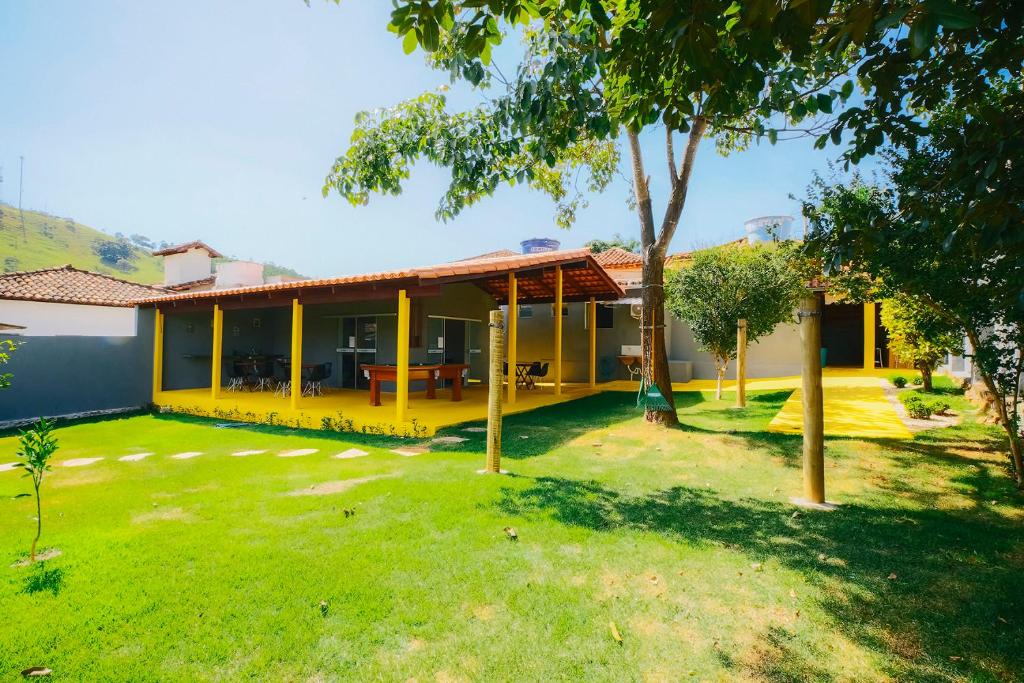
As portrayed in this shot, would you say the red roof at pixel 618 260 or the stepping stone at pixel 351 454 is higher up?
the red roof at pixel 618 260

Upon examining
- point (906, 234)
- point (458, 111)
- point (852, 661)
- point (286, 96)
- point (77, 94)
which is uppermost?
point (77, 94)

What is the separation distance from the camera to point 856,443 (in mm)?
7168

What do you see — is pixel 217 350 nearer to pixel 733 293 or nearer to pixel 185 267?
pixel 733 293

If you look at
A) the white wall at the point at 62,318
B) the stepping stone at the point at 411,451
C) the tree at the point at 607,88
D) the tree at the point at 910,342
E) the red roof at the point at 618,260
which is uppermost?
the red roof at the point at 618,260

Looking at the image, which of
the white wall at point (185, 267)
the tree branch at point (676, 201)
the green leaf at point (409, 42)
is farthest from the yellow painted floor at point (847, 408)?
the white wall at point (185, 267)

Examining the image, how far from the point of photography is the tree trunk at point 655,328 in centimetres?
867

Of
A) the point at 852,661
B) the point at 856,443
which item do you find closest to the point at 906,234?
the point at 852,661

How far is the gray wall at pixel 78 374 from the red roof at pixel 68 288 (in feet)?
4.21

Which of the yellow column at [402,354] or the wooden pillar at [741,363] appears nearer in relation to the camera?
the yellow column at [402,354]

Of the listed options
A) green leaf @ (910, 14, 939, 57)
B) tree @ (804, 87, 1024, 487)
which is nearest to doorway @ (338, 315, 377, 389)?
tree @ (804, 87, 1024, 487)

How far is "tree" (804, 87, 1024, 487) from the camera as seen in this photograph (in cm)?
320

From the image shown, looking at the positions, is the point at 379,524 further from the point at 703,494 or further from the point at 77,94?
the point at 77,94

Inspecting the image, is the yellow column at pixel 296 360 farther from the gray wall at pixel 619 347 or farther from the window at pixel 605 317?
the window at pixel 605 317

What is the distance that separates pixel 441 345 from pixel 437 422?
5.51 meters
